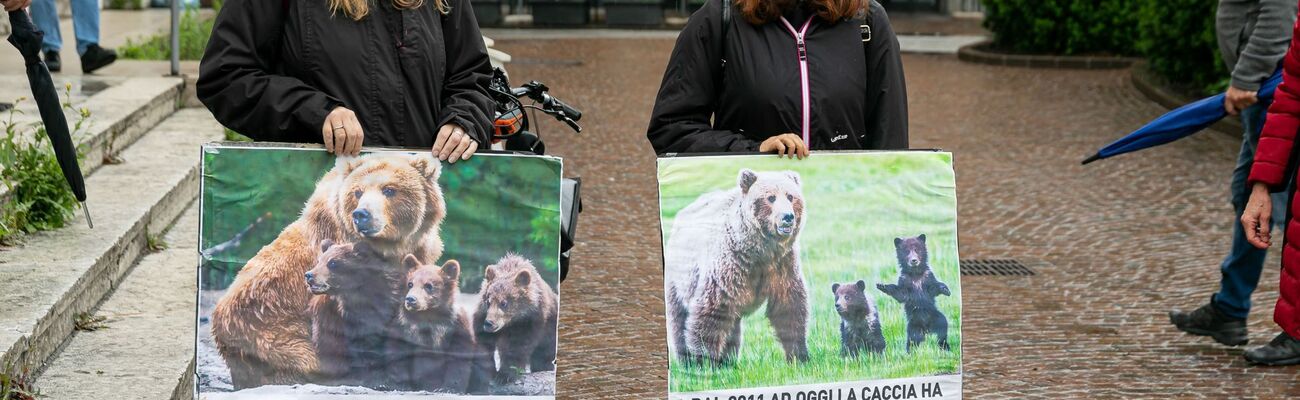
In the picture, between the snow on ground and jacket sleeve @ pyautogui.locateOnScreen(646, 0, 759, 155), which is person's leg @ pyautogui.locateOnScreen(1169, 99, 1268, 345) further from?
the snow on ground

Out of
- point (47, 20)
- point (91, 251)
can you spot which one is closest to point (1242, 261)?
point (91, 251)

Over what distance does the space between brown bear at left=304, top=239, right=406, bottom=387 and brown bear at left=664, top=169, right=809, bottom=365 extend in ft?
2.15

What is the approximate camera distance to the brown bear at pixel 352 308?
3.47m

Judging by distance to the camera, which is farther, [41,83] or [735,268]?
[41,83]

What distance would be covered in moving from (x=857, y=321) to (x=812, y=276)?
0.53ft

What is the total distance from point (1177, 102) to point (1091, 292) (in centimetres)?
726

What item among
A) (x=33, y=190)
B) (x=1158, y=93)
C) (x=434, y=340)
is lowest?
(x=1158, y=93)

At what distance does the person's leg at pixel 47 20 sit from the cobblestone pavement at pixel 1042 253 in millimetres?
3479

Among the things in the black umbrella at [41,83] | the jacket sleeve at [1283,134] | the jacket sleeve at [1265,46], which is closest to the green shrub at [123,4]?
the black umbrella at [41,83]

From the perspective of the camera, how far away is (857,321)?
378cm

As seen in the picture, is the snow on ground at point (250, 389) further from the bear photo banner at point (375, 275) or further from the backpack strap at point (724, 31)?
the backpack strap at point (724, 31)

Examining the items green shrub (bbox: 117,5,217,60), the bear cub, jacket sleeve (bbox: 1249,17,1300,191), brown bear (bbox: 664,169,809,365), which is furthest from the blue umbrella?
green shrub (bbox: 117,5,217,60)

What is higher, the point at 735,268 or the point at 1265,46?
the point at 1265,46

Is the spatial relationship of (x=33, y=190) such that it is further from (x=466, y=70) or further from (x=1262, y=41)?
(x=1262, y=41)
